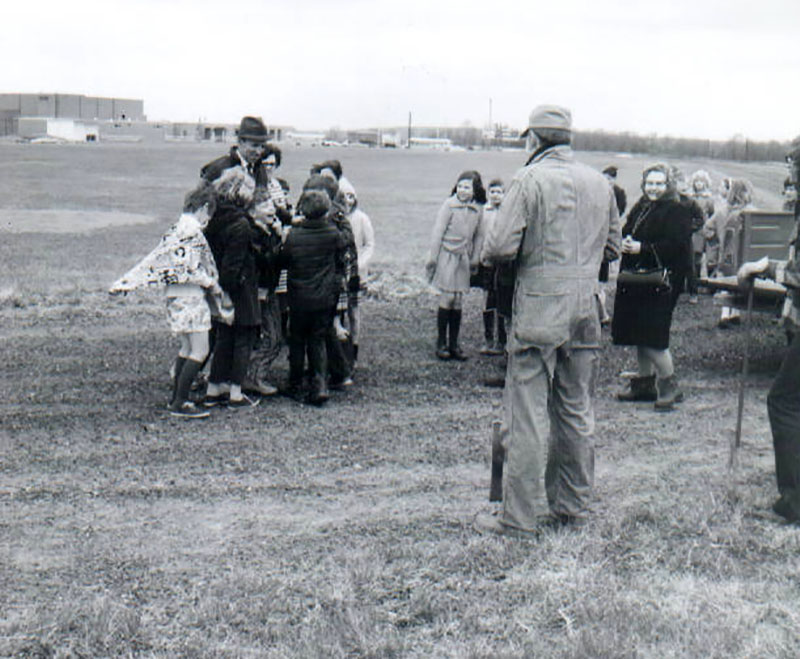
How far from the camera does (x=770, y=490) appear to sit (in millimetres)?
5820

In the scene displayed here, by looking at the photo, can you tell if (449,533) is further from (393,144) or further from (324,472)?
(393,144)

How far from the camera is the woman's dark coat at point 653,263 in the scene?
743cm

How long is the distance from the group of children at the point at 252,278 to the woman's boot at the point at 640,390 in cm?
237

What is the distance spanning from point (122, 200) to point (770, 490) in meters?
28.3

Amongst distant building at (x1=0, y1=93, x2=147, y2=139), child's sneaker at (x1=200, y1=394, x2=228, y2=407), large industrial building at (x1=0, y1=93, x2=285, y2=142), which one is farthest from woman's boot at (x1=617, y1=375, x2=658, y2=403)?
distant building at (x1=0, y1=93, x2=147, y2=139)

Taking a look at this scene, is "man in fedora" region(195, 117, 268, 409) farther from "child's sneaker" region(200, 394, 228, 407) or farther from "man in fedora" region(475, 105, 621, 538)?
"man in fedora" region(475, 105, 621, 538)

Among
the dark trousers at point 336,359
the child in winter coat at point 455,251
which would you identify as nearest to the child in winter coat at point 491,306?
the child in winter coat at point 455,251

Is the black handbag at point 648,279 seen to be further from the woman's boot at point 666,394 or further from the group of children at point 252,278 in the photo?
the group of children at point 252,278

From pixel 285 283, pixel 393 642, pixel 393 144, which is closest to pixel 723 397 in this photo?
pixel 285 283

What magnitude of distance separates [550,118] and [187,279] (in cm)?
328

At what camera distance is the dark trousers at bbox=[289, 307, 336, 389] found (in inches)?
307

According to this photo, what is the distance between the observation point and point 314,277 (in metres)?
7.72

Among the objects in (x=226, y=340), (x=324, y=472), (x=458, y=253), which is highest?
(x=458, y=253)

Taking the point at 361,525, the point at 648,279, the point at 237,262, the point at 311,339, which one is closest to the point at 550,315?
the point at 361,525
